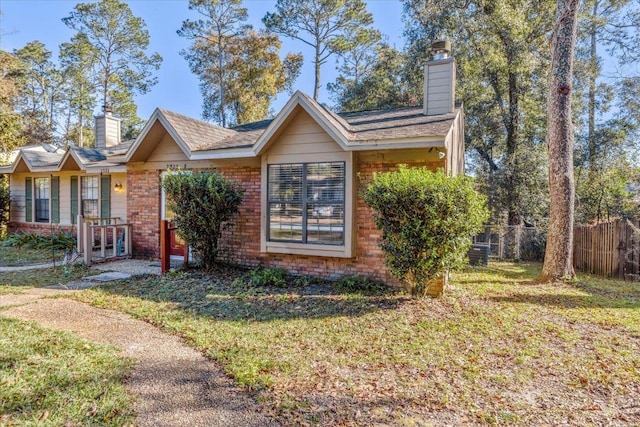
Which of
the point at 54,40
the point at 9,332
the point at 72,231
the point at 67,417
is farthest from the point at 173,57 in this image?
the point at 67,417

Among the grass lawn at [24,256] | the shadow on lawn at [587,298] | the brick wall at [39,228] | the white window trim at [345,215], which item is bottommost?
the shadow on lawn at [587,298]

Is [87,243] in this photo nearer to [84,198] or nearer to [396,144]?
[84,198]

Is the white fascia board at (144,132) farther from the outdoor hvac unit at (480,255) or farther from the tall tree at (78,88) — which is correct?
the tall tree at (78,88)

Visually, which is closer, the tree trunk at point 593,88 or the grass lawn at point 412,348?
the grass lawn at point 412,348

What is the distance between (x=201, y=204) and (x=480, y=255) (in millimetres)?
8828

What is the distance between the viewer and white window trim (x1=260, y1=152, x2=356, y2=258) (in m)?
7.23

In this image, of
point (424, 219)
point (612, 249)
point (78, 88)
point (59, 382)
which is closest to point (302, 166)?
point (424, 219)

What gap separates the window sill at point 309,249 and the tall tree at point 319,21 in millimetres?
18515

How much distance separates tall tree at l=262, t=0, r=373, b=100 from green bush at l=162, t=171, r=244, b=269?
1791 cm

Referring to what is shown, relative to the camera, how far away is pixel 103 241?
9750 mm

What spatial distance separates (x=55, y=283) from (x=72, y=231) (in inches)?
252

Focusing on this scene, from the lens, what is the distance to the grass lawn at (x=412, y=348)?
3.22 metres

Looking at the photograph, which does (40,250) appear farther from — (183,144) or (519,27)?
(519,27)

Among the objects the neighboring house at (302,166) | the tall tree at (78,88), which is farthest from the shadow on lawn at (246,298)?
the tall tree at (78,88)
